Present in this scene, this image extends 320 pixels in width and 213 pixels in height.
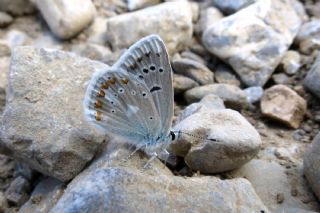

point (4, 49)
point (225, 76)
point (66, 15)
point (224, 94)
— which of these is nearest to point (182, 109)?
point (224, 94)

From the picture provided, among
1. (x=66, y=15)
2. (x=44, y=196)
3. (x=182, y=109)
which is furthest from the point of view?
(x=66, y=15)

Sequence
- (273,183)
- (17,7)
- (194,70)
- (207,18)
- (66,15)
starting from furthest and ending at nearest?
(17,7), (207,18), (66,15), (194,70), (273,183)

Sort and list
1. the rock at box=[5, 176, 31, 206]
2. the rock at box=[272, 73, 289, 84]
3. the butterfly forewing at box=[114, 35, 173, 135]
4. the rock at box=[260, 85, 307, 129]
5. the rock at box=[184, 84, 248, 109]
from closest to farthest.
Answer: the butterfly forewing at box=[114, 35, 173, 135] < the rock at box=[5, 176, 31, 206] < the rock at box=[260, 85, 307, 129] < the rock at box=[184, 84, 248, 109] < the rock at box=[272, 73, 289, 84]

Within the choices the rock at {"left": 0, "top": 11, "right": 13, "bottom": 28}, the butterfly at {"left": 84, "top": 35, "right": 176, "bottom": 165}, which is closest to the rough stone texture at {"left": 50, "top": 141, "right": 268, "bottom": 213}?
the butterfly at {"left": 84, "top": 35, "right": 176, "bottom": 165}

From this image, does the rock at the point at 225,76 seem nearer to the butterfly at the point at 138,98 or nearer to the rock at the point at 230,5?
the rock at the point at 230,5

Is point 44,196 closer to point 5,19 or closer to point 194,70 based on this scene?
point 194,70

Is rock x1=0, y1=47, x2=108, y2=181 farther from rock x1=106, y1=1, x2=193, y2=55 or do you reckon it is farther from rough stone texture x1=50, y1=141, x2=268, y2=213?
rock x1=106, y1=1, x2=193, y2=55

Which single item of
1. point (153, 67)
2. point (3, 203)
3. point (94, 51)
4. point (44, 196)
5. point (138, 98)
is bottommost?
point (3, 203)

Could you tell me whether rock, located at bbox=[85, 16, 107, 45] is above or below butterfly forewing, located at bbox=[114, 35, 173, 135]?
below
